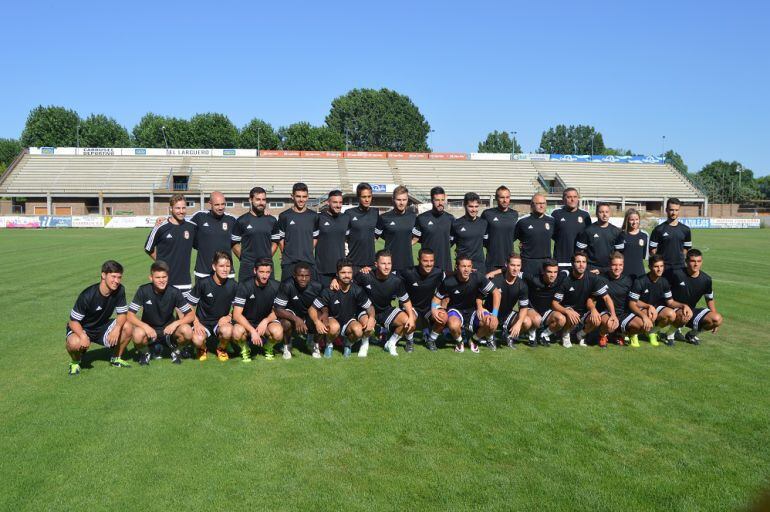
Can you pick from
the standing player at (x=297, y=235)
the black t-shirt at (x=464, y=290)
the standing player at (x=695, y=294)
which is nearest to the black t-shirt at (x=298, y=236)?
the standing player at (x=297, y=235)

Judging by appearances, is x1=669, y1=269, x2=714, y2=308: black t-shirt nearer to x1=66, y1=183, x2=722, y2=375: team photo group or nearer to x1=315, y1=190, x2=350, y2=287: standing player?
x1=66, y1=183, x2=722, y2=375: team photo group

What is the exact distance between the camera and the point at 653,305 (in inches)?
313

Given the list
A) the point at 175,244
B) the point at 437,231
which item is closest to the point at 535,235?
the point at 437,231

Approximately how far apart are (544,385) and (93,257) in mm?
16753

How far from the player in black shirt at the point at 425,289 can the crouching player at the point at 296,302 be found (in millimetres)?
1214

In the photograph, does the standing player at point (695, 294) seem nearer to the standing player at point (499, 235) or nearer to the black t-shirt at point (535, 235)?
the black t-shirt at point (535, 235)

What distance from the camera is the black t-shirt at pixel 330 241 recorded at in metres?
7.70

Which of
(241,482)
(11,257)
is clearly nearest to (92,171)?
(11,257)

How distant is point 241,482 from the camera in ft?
12.1

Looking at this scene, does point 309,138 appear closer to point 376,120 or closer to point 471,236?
point 376,120

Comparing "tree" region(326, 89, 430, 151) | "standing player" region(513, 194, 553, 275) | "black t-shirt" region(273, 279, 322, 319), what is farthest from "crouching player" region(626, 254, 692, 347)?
"tree" region(326, 89, 430, 151)

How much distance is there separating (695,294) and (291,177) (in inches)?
1977

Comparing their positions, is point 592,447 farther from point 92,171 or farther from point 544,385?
point 92,171

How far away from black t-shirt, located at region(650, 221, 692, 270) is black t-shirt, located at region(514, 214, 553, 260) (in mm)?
1737
